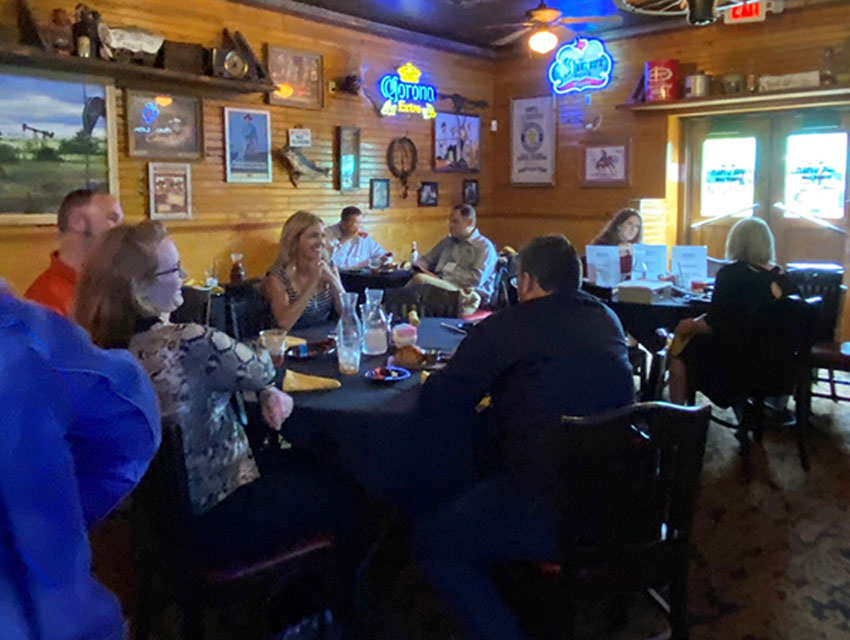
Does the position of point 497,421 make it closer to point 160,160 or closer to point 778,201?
point 160,160

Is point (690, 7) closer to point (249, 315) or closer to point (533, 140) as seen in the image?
point (249, 315)

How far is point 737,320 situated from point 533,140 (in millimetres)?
4827

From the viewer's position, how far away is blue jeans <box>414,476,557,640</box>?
204cm

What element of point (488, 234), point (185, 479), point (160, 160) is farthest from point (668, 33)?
point (185, 479)

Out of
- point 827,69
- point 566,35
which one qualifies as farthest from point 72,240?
point 827,69

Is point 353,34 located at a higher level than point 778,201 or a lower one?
higher

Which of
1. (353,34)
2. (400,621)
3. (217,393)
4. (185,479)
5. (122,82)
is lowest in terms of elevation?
(400,621)

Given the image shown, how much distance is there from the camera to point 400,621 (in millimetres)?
2535

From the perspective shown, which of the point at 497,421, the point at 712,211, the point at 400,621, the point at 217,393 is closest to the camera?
the point at 217,393

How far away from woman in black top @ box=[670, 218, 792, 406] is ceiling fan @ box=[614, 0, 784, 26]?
1178 mm

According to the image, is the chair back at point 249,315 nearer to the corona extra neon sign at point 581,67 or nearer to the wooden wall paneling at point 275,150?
the wooden wall paneling at point 275,150

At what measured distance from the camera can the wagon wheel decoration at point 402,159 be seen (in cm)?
741

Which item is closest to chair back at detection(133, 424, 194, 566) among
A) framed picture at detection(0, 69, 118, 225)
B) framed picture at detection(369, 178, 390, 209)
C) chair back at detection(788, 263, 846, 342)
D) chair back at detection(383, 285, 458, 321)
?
chair back at detection(383, 285, 458, 321)

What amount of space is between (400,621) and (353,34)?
557cm
